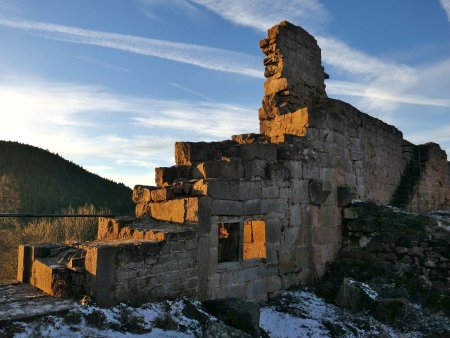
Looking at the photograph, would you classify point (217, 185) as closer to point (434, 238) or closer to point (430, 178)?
point (434, 238)

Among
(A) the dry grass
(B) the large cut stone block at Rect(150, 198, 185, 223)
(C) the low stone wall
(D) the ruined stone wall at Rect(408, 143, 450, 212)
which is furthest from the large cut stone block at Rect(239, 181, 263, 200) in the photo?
(D) the ruined stone wall at Rect(408, 143, 450, 212)

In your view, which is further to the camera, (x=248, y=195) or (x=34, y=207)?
(x=34, y=207)

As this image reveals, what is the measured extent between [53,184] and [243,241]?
36.1m

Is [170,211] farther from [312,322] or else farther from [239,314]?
[312,322]

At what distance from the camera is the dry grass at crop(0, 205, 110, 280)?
1152cm

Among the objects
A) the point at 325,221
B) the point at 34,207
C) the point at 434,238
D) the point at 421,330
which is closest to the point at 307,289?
the point at 325,221

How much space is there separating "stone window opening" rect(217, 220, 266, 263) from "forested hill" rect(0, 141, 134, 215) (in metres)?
23.9

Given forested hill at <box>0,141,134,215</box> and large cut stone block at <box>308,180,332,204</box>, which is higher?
forested hill at <box>0,141,134,215</box>

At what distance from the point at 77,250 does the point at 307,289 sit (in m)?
3.91

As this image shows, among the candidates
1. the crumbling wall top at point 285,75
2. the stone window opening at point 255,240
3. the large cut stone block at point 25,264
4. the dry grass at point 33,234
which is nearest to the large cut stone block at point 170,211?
the stone window opening at point 255,240

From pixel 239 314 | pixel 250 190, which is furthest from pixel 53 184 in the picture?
pixel 239 314

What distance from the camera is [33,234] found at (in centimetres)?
1372

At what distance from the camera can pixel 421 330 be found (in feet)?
18.3

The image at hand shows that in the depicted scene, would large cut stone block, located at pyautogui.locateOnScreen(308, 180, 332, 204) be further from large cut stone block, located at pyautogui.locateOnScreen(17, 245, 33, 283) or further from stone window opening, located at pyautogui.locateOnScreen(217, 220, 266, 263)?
large cut stone block, located at pyautogui.locateOnScreen(17, 245, 33, 283)
